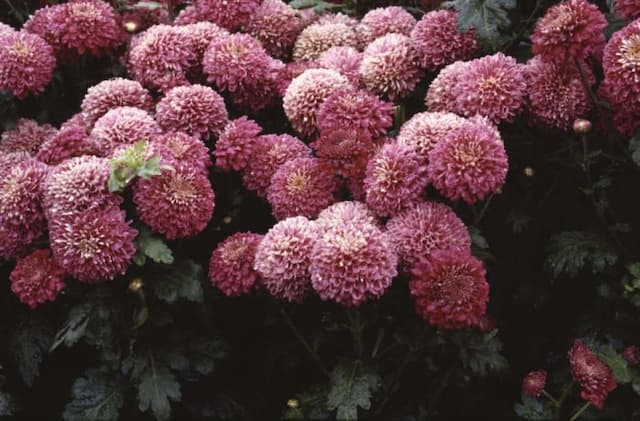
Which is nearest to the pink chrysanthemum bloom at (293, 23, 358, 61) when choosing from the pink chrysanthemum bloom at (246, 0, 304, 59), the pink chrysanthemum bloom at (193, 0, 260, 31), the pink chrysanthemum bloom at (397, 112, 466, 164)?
the pink chrysanthemum bloom at (246, 0, 304, 59)

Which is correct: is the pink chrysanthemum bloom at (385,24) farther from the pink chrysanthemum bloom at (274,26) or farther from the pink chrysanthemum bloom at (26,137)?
the pink chrysanthemum bloom at (26,137)

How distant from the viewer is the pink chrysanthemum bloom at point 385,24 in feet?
7.55

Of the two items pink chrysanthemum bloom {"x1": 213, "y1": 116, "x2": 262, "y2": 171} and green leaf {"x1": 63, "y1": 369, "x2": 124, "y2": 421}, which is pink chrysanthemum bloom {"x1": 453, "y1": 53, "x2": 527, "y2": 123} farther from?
green leaf {"x1": 63, "y1": 369, "x2": 124, "y2": 421}

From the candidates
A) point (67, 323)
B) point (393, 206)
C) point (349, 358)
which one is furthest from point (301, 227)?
point (67, 323)

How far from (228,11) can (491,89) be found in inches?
38.2

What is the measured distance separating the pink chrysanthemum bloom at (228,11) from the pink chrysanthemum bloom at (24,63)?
1.77ft

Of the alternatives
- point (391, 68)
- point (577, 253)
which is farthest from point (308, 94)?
point (577, 253)

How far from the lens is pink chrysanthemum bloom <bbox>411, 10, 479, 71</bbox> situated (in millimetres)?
2059

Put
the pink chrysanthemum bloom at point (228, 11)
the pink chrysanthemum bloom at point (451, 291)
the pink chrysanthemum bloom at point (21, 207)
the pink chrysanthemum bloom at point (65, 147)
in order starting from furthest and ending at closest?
the pink chrysanthemum bloom at point (228, 11), the pink chrysanthemum bloom at point (65, 147), the pink chrysanthemum bloom at point (21, 207), the pink chrysanthemum bloom at point (451, 291)

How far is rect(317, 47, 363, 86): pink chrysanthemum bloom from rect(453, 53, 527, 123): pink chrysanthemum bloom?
39cm

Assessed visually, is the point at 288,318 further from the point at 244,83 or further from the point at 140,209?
the point at 244,83

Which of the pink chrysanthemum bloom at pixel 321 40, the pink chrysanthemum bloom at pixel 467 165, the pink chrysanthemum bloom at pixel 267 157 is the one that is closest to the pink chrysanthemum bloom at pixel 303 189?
the pink chrysanthemum bloom at pixel 267 157

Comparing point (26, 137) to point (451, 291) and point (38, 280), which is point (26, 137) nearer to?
point (38, 280)

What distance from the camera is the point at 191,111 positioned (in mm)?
1948
